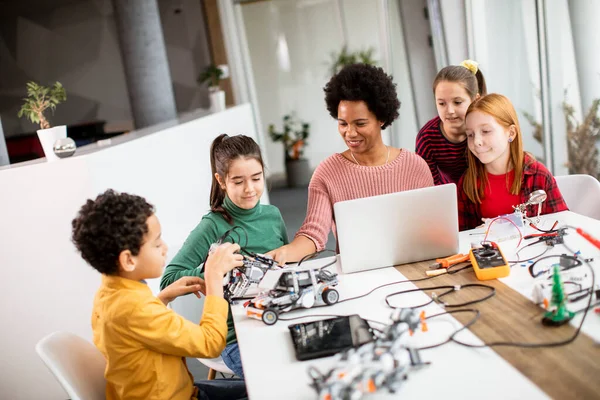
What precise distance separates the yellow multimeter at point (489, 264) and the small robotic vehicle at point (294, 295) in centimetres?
42

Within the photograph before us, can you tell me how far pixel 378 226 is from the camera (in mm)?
1981

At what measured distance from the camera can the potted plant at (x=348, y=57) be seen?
8234mm

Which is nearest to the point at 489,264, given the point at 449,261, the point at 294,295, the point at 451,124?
the point at 449,261

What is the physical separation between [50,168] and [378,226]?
1683mm

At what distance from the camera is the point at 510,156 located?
2.46m

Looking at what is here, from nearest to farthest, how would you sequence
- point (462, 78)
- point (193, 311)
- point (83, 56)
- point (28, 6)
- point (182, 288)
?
point (182, 288) → point (193, 311) → point (462, 78) → point (28, 6) → point (83, 56)

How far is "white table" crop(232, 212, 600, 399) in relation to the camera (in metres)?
1.24

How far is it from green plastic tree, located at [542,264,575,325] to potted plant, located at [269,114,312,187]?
7.29 m

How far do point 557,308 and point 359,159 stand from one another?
47.6 inches

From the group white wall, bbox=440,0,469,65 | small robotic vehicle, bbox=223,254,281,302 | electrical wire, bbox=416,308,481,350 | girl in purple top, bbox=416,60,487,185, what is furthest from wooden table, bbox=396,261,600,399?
white wall, bbox=440,0,469,65

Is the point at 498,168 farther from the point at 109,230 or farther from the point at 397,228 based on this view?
the point at 109,230

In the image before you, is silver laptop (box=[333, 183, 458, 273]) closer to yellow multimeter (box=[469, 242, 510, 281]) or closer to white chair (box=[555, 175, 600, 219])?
yellow multimeter (box=[469, 242, 510, 281])

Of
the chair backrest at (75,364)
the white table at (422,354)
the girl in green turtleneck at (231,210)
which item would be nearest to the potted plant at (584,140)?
the white table at (422,354)

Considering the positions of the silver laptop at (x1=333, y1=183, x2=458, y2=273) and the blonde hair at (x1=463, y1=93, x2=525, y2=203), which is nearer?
the silver laptop at (x1=333, y1=183, x2=458, y2=273)
